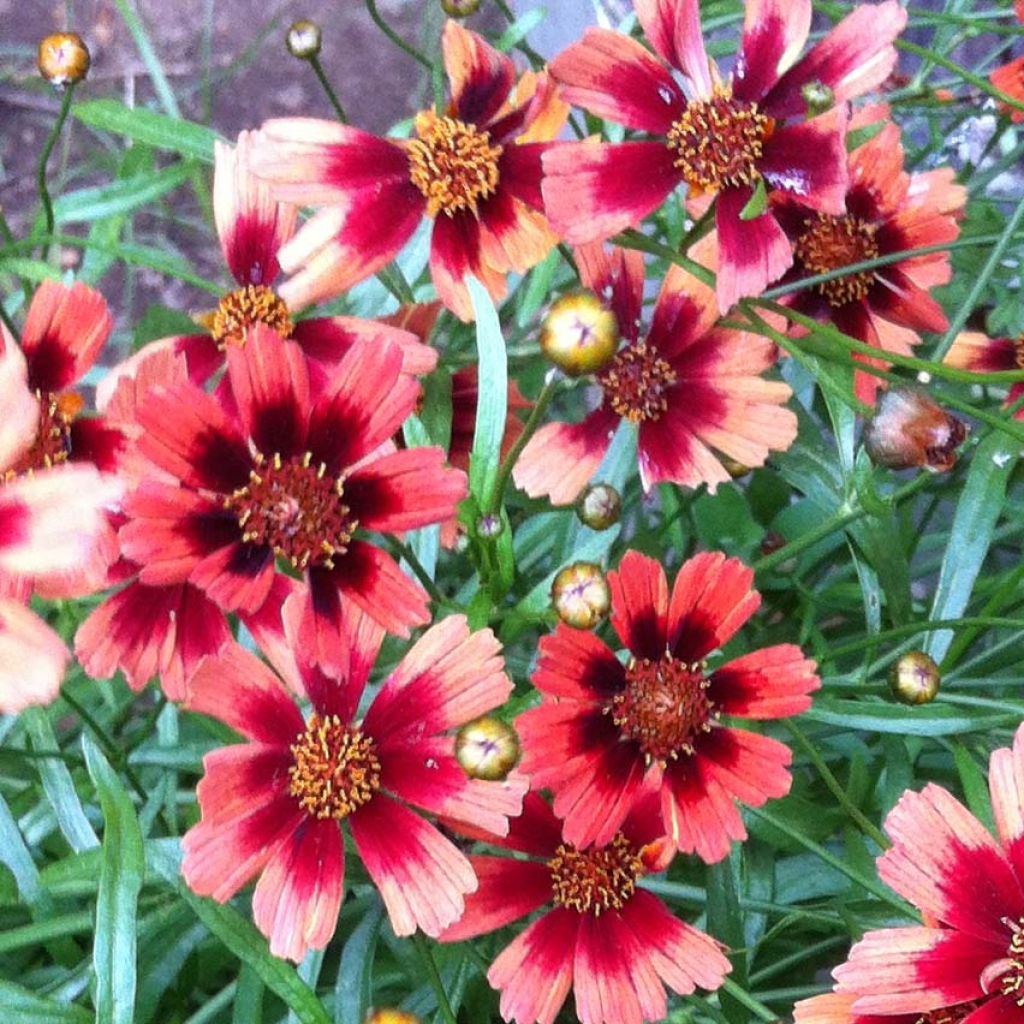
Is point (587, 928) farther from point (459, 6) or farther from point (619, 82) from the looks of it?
A: point (459, 6)

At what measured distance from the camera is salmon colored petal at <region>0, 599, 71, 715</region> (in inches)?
21.6

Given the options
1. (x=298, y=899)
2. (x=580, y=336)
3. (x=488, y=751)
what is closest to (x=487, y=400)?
(x=580, y=336)

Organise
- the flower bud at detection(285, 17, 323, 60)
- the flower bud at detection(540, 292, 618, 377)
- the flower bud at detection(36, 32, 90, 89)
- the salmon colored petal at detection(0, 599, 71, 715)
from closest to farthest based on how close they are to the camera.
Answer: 1. the salmon colored petal at detection(0, 599, 71, 715)
2. the flower bud at detection(540, 292, 618, 377)
3. the flower bud at detection(36, 32, 90, 89)
4. the flower bud at detection(285, 17, 323, 60)

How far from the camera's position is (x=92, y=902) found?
876 millimetres

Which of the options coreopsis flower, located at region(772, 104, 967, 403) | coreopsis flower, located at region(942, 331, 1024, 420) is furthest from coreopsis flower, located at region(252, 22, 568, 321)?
coreopsis flower, located at region(942, 331, 1024, 420)

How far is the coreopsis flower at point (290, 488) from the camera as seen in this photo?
67 cm

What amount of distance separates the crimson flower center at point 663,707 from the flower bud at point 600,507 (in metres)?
0.10

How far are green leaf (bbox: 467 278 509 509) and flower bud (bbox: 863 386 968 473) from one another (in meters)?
0.24

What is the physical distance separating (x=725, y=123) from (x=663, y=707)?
428mm

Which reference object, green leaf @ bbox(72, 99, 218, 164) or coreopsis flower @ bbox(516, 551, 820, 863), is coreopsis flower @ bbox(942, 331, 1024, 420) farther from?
green leaf @ bbox(72, 99, 218, 164)

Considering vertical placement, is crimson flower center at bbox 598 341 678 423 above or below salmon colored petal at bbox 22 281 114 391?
above

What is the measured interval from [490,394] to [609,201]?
0.15m

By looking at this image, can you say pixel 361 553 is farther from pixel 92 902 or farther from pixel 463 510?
pixel 92 902

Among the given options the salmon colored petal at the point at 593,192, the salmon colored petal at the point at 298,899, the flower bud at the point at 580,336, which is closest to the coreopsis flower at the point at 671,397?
the salmon colored petal at the point at 593,192
